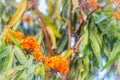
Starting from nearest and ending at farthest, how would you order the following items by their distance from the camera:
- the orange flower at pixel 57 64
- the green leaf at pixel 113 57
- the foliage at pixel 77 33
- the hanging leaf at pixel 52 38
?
the orange flower at pixel 57 64, the green leaf at pixel 113 57, the foliage at pixel 77 33, the hanging leaf at pixel 52 38

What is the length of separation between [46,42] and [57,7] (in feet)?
0.52

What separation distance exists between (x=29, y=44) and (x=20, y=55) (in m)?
0.05

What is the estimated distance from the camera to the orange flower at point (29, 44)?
98 centimetres

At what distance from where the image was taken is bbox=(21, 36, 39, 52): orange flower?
98 centimetres

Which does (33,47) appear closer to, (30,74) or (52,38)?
(30,74)

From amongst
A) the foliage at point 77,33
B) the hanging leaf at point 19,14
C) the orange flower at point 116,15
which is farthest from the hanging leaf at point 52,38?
the orange flower at point 116,15

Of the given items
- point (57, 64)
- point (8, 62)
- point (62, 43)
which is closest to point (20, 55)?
point (8, 62)

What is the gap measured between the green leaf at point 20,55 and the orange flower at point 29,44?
2 cm

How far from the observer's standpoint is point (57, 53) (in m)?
1.38

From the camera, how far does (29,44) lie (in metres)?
0.99

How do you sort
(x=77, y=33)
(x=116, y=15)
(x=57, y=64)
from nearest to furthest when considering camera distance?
(x=57, y=64), (x=116, y=15), (x=77, y=33)

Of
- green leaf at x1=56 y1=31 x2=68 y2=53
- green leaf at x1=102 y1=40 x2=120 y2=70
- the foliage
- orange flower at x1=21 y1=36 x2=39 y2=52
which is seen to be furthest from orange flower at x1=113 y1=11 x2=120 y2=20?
orange flower at x1=21 y1=36 x2=39 y2=52

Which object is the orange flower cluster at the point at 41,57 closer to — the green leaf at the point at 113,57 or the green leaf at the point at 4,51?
the green leaf at the point at 4,51

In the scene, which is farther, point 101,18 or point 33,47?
point 101,18
